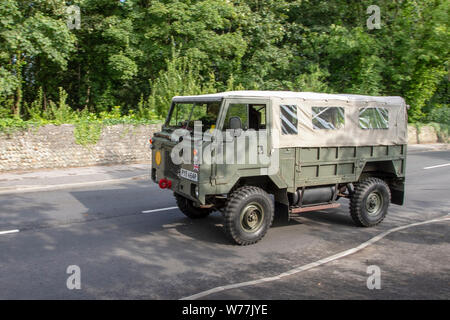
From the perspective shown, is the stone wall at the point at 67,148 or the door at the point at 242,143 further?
the stone wall at the point at 67,148

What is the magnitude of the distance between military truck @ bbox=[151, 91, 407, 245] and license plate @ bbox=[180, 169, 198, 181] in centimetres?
4

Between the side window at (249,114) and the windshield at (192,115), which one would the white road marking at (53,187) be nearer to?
the windshield at (192,115)

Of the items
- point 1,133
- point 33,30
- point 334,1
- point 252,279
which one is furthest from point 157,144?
point 334,1

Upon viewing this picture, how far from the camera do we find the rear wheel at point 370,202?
8.59m

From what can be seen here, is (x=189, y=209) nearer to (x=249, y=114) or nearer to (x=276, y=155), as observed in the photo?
(x=276, y=155)

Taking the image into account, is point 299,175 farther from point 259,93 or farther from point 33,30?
point 33,30

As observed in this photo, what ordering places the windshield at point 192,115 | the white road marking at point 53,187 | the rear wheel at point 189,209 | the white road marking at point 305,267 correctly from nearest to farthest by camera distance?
the white road marking at point 305,267
the windshield at point 192,115
the rear wheel at point 189,209
the white road marking at point 53,187

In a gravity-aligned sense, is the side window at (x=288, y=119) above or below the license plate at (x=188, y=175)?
above

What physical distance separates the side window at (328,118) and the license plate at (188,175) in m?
2.66

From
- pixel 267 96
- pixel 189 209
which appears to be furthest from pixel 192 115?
pixel 189 209

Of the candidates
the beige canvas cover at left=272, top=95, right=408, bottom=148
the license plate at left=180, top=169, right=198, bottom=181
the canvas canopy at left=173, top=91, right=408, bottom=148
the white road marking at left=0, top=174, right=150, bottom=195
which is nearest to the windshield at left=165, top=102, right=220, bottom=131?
the canvas canopy at left=173, top=91, right=408, bottom=148

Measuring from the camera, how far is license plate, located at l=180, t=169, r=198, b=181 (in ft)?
23.0

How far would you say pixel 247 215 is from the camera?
734 centimetres

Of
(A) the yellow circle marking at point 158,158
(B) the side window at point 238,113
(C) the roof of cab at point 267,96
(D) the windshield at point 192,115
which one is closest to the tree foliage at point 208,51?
(D) the windshield at point 192,115
